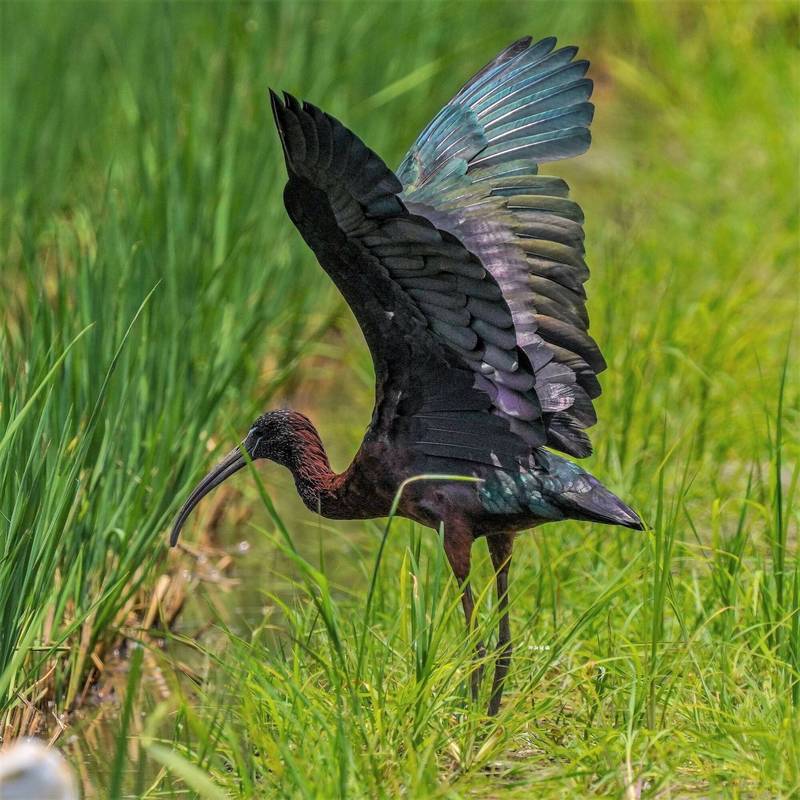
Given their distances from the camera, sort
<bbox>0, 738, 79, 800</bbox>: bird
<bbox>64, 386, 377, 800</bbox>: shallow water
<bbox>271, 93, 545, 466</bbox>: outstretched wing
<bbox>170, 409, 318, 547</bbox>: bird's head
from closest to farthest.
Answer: <bbox>0, 738, 79, 800</bbox>: bird < <bbox>271, 93, 545, 466</bbox>: outstretched wing < <bbox>170, 409, 318, 547</bbox>: bird's head < <bbox>64, 386, 377, 800</bbox>: shallow water

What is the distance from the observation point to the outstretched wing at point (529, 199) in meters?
3.38

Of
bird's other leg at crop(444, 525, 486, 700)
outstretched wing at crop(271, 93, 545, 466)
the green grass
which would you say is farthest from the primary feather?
the green grass

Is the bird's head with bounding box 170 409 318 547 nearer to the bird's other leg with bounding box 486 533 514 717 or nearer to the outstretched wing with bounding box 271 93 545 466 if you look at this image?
the outstretched wing with bounding box 271 93 545 466

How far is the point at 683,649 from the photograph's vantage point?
3156 millimetres

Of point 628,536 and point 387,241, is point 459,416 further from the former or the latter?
point 628,536

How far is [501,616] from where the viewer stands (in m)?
3.06

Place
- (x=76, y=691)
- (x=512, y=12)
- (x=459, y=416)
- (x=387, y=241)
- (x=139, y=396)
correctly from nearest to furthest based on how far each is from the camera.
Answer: (x=387, y=241) < (x=459, y=416) < (x=76, y=691) < (x=139, y=396) < (x=512, y=12)

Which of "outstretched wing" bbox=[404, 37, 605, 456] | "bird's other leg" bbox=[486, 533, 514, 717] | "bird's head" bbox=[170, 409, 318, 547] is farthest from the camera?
"bird's head" bbox=[170, 409, 318, 547]

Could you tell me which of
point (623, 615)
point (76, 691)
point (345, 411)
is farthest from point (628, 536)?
point (345, 411)

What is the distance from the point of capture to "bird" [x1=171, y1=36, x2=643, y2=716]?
2.95 m

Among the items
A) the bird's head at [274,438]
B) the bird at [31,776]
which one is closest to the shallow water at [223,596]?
the bird's head at [274,438]

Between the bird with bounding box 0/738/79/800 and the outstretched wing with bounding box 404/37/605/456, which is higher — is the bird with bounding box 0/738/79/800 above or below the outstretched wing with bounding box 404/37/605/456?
below

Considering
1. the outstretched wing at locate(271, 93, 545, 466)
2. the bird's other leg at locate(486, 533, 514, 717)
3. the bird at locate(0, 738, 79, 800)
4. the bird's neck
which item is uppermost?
the outstretched wing at locate(271, 93, 545, 466)

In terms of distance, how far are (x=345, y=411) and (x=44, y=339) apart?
261 centimetres
